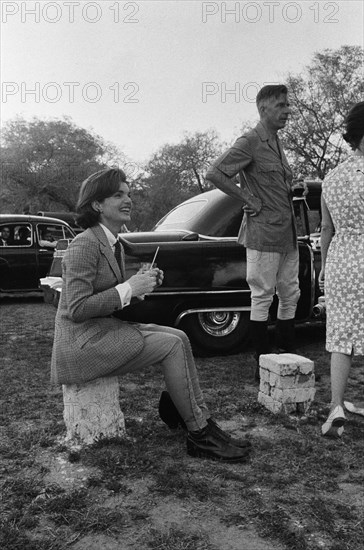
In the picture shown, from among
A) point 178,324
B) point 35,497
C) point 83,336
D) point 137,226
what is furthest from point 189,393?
point 137,226

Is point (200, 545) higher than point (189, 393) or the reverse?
the reverse

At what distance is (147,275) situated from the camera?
310cm

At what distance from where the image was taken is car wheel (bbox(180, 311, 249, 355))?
5.67 m

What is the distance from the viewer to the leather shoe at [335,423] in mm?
3398

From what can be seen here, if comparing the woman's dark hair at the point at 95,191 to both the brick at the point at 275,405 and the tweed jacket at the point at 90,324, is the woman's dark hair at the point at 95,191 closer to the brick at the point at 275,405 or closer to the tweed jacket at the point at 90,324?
the tweed jacket at the point at 90,324

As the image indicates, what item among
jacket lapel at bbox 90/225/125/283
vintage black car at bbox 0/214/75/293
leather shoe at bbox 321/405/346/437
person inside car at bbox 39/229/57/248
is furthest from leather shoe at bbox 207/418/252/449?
person inside car at bbox 39/229/57/248

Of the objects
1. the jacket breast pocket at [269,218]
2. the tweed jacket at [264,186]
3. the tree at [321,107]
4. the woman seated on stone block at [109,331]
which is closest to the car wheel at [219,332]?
the tweed jacket at [264,186]

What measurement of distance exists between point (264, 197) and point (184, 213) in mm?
1496

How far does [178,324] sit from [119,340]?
2.43 metres

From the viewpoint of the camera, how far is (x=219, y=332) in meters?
5.79

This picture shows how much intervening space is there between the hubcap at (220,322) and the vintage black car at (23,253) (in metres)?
6.62

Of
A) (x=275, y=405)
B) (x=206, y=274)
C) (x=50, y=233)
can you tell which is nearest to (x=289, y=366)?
(x=275, y=405)

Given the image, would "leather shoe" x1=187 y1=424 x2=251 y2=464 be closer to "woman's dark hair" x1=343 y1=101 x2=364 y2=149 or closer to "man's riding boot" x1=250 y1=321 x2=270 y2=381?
"man's riding boot" x1=250 y1=321 x2=270 y2=381

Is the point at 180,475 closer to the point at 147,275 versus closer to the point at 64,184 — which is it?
the point at 147,275
